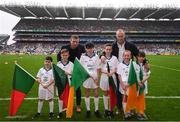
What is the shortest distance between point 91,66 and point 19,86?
1.78 m

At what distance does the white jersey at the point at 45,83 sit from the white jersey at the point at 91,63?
2.76 feet

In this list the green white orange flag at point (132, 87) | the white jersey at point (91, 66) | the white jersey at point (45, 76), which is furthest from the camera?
the white jersey at point (91, 66)

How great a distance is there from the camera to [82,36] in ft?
280

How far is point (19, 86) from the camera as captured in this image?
29.3 feet

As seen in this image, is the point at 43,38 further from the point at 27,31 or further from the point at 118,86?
the point at 118,86

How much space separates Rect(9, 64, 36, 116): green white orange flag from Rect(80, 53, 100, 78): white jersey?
1.34m

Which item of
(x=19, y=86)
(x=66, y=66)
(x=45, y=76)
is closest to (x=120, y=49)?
(x=66, y=66)

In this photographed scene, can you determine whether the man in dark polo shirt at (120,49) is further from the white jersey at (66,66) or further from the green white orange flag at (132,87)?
the white jersey at (66,66)

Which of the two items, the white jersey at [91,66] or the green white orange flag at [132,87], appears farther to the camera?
the white jersey at [91,66]

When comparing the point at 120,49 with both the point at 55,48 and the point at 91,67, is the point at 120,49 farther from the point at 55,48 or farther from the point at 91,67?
the point at 55,48

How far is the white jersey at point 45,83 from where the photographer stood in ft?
29.1

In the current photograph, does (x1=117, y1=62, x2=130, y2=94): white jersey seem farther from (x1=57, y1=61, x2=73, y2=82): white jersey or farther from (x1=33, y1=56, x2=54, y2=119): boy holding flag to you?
(x1=33, y1=56, x2=54, y2=119): boy holding flag

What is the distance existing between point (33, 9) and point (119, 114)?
7217 centimetres

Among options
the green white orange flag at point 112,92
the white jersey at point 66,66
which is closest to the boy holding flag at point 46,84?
the white jersey at point 66,66
